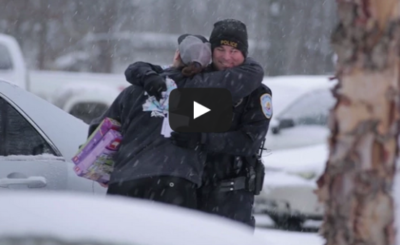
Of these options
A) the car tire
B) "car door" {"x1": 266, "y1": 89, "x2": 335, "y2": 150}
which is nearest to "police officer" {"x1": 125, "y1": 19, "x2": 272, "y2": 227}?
the car tire

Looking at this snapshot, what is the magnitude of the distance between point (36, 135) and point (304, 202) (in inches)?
160

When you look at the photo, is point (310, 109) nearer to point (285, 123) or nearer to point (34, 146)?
point (285, 123)

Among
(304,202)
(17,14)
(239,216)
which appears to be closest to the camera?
(239,216)

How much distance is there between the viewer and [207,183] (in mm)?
4355

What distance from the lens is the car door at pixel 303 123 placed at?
30.5ft

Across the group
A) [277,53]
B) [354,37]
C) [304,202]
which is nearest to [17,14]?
[277,53]

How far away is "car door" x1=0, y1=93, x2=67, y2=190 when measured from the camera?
4664 millimetres

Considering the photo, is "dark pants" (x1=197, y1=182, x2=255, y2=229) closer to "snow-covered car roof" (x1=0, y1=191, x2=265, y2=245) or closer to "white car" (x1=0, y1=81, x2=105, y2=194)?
"white car" (x1=0, y1=81, x2=105, y2=194)

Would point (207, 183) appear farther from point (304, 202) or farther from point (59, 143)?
point (304, 202)

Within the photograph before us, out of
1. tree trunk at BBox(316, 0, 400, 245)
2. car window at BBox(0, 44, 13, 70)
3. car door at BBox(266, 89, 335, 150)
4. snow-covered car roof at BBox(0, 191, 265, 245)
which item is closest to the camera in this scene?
snow-covered car roof at BBox(0, 191, 265, 245)

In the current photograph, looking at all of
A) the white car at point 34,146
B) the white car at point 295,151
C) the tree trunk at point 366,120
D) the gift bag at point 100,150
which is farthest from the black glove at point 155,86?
the white car at point 295,151

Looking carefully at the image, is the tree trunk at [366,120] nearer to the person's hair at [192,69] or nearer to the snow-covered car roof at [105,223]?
the snow-covered car roof at [105,223]

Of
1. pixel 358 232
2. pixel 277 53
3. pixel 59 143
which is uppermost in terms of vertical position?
pixel 277 53

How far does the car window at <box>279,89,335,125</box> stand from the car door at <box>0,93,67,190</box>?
4.94m
